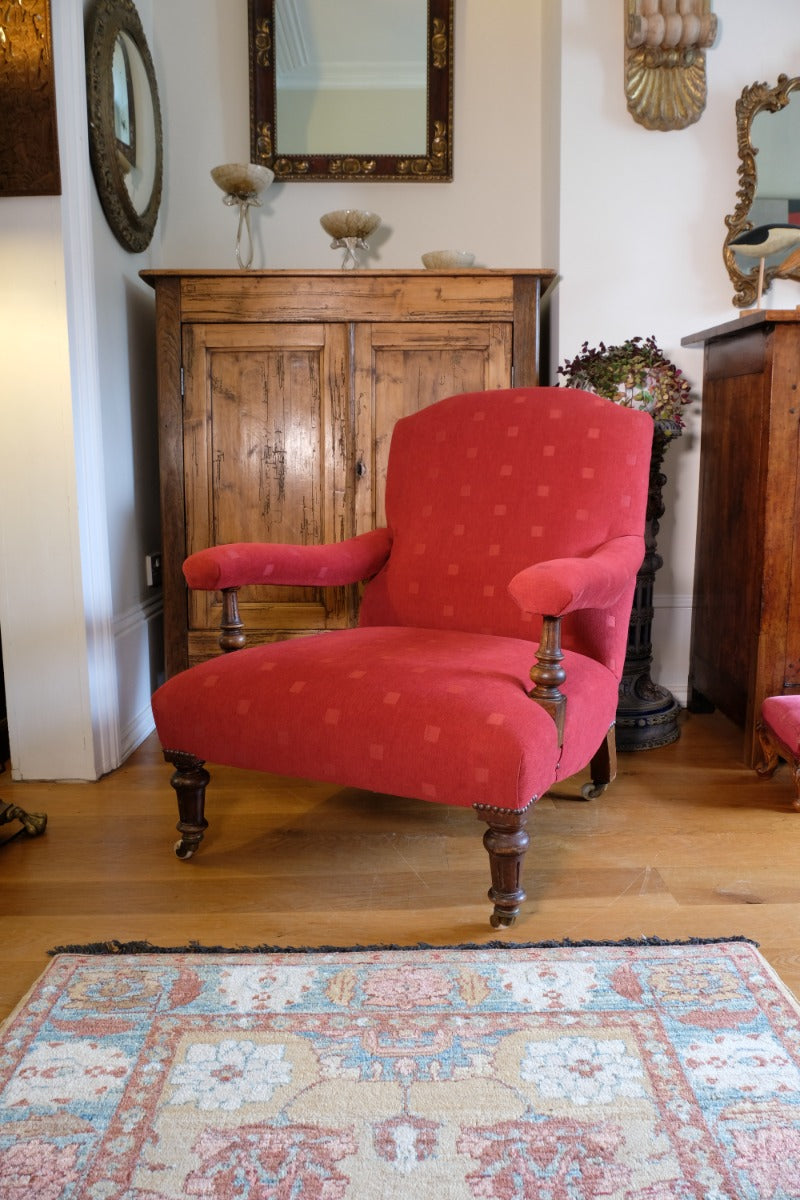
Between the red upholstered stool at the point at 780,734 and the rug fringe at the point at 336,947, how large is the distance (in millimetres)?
749

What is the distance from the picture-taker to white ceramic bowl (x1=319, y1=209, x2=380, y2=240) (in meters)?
2.99

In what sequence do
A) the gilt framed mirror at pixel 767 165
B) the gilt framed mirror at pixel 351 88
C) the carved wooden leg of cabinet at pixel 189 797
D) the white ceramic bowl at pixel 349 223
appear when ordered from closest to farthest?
the carved wooden leg of cabinet at pixel 189 797 < the gilt framed mirror at pixel 767 165 < the white ceramic bowl at pixel 349 223 < the gilt framed mirror at pixel 351 88

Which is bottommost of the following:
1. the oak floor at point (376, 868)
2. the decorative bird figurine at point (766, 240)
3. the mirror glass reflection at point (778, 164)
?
the oak floor at point (376, 868)

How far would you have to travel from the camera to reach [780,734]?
234cm

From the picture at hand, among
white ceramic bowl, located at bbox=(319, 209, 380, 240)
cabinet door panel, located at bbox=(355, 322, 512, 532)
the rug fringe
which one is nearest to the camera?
the rug fringe

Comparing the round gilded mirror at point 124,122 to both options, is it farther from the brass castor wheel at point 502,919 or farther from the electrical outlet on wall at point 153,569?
the brass castor wheel at point 502,919

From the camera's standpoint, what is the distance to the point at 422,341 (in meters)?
2.77

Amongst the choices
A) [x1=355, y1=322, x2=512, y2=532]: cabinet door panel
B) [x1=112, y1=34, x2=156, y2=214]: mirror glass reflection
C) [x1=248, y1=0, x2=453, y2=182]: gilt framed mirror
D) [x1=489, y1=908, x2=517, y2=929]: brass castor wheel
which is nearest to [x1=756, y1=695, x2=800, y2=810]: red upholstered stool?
[x1=489, y1=908, x2=517, y2=929]: brass castor wheel

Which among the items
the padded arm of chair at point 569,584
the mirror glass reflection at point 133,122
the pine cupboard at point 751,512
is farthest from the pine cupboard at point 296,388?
the padded arm of chair at point 569,584

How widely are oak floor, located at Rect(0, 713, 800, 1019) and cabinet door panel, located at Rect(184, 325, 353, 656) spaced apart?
0.59 meters

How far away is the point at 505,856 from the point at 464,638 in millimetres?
559

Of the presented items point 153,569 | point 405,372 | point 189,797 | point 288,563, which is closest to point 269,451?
point 405,372

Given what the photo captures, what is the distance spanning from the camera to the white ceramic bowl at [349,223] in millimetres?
2994

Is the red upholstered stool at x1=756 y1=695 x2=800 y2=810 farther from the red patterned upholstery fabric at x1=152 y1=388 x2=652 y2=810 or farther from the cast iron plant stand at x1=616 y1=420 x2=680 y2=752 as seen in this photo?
the red patterned upholstery fabric at x1=152 y1=388 x2=652 y2=810
